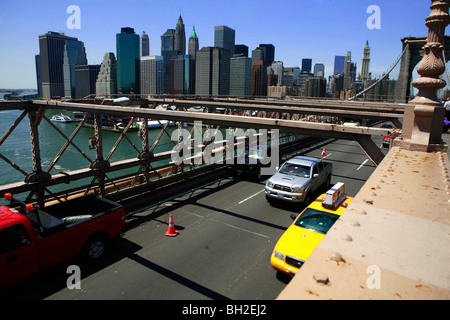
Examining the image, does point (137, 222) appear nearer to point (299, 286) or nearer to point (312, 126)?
point (312, 126)

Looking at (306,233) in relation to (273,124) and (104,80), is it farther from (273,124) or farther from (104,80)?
(104,80)

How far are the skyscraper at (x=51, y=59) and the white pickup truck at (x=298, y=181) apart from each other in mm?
152063

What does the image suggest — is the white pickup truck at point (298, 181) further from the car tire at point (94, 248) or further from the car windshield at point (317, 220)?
the car tire at point (94, 248)

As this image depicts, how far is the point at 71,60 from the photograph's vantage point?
135625 millimetres

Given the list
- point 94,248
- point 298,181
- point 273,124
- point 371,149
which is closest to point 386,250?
point 371,149

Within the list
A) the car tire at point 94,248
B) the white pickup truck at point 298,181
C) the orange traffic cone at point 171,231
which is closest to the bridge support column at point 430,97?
the white pickup truck at point 298,181

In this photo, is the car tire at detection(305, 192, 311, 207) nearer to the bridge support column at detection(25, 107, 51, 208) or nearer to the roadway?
the roadway

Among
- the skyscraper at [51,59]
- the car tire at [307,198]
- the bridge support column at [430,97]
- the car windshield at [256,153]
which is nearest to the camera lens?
the bridge support column at [430,97]

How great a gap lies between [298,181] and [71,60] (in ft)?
491

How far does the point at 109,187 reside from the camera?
459 inches

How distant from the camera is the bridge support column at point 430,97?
16.1 feet

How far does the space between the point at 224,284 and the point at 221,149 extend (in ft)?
34.5

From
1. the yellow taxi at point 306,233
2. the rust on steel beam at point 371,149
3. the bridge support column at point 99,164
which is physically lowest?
the yellow taxi at point 306,233
